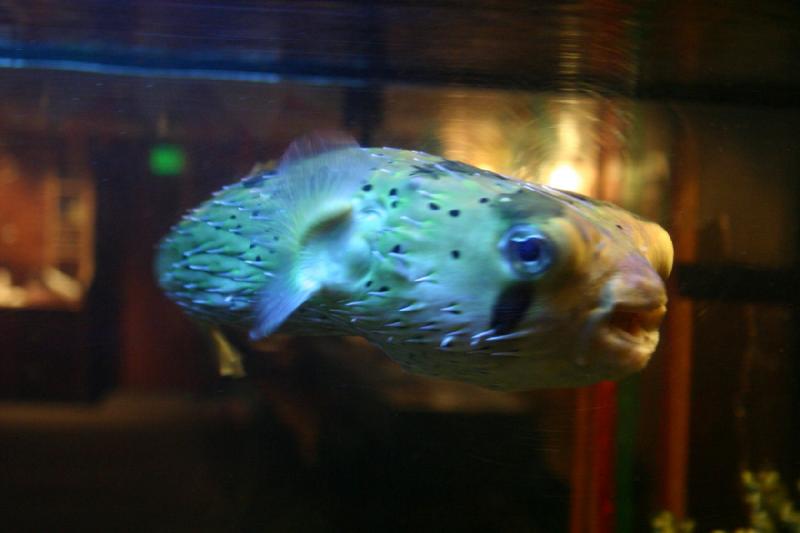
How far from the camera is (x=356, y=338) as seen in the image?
1.93m

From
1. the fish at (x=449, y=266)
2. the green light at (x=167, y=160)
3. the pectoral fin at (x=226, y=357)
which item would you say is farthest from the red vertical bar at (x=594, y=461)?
the green light at (x=167, y=160)

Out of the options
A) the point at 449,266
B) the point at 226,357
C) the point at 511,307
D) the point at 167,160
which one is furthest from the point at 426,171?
the point at 167,160

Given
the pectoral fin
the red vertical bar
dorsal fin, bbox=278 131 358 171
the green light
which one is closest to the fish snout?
dorsal fin, bbox=278 131 358 171

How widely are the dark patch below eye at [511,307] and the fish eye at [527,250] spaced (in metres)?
0.03

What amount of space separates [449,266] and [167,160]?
1545 millimetres

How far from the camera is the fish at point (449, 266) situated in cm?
87

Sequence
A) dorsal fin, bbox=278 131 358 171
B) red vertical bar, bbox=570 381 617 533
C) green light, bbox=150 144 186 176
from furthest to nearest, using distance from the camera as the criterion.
Result: green light, bbox=150 144 186 176 < red vertical bar, bbox=570 381 617 533 < dorsal fin, bbox=278 131 358 171

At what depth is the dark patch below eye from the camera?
35.3 inches

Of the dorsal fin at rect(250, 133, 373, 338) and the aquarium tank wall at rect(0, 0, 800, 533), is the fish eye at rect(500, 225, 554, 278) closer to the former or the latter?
the dorsal fin at rect(250, 133, 373, 338)

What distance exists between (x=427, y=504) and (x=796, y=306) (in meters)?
1.66

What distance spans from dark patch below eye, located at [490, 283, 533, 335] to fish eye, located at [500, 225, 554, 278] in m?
0.03

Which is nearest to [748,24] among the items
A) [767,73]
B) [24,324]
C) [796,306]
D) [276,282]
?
[767,73]

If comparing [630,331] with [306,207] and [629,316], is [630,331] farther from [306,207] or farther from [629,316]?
[306,207]

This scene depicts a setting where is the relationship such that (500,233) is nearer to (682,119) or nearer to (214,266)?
(214,266)
